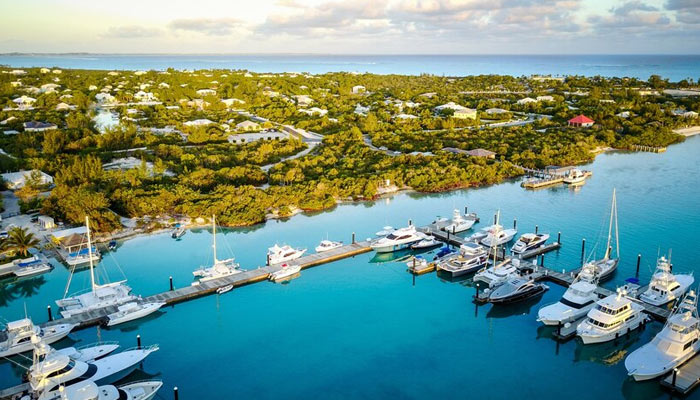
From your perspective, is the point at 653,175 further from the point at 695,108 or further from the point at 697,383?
the point at 695,108

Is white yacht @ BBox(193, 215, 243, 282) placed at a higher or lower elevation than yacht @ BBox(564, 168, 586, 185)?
lower

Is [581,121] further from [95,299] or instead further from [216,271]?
[95,299]

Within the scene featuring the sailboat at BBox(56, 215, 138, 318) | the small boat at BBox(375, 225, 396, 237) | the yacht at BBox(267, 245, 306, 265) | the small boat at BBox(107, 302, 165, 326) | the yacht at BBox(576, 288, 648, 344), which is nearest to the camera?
the yacht at BBox(576, 288, 648, 344)

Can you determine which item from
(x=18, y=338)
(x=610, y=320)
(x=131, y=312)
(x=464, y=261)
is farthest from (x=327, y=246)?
(x=18, y=338)

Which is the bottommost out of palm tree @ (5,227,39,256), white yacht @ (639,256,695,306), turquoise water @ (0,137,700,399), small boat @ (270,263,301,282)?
turquoise water @ (0,137,700,399)

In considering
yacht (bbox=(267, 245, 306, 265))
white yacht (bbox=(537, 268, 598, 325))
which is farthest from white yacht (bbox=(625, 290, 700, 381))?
yacht (bbox=(267, 245, 306, 265))

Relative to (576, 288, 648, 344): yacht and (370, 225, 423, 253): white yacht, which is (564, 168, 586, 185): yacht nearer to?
(370, 225, 423, 253): white yacht

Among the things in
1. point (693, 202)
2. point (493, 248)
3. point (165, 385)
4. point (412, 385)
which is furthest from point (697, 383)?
point (693, 202)
